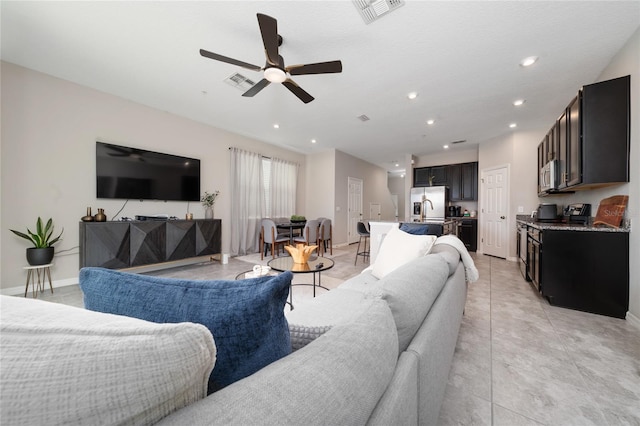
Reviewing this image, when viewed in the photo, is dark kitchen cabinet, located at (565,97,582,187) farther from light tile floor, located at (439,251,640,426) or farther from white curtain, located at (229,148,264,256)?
white curtain, located at (229,148,264,256)

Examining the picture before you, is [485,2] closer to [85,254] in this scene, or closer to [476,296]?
[476,296]

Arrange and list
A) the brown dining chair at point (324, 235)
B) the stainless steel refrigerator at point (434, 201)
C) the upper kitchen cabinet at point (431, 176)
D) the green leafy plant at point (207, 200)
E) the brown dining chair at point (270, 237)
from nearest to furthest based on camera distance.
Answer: the green leafy plant at point (207, 200), the brown dining chair at point (270, 237), the brown dining chair at point (324, 235), the stainless steel refrigerator at point (434, 201), the upper kitchen cabinet at point (431, 176)

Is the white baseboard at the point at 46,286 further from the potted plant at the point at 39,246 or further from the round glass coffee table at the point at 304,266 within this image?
the round glass coffee table at the point at 304,266

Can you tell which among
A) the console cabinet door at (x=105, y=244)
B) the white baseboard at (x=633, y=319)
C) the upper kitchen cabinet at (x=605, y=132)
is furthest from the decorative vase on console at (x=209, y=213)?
the white baseboard at (x=633, y=319)

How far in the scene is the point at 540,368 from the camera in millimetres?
1557

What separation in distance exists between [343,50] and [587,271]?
3426 millimetres

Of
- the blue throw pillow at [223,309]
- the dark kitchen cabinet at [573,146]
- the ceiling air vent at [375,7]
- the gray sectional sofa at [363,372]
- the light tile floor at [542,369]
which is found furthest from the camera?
the dark kitchen cabinet at [573,146]

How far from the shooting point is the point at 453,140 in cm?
554

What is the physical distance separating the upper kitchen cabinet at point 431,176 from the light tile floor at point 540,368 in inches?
177

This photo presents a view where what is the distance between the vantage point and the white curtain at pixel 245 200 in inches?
200

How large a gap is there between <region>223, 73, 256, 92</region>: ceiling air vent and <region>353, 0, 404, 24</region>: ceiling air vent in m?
1.70

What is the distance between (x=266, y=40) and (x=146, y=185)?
318 centimetres

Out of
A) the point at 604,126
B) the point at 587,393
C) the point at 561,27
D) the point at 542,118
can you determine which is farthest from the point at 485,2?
the point at 542,118

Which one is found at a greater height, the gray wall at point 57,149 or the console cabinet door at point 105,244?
the gray wall at point 57,149
